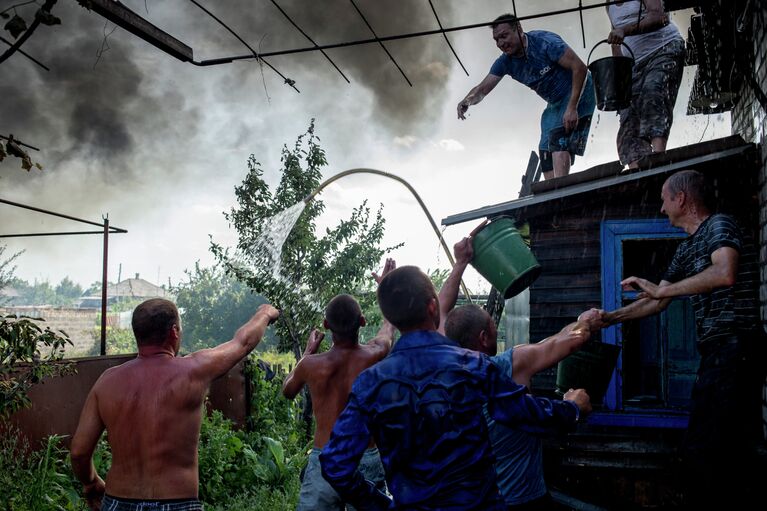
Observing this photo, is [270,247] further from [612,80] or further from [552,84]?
[612,80]

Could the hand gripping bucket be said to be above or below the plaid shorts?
above

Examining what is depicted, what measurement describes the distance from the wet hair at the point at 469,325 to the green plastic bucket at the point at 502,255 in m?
0.99

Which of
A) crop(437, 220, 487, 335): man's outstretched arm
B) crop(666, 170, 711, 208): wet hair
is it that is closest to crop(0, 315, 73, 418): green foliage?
crop(437, 220, 487, 335): man's outstretched arm

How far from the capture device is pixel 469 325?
8.32ft

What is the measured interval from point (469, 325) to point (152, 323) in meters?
1.44

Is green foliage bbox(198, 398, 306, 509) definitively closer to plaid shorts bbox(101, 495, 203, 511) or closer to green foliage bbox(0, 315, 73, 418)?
green foliage bbox(0, 315, 73, 418)

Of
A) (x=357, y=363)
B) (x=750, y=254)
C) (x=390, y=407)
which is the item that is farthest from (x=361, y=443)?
(x=750, y=254)

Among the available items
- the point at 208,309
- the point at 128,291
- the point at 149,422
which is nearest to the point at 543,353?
the point at 149,422

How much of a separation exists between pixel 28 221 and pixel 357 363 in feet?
215

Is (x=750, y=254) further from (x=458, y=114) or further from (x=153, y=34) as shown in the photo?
(x=153, y=34)

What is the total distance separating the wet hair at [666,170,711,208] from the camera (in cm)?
314

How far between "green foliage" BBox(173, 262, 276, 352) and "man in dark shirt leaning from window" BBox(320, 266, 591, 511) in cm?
4130

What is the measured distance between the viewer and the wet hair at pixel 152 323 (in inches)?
101

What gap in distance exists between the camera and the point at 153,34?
13.1ft
